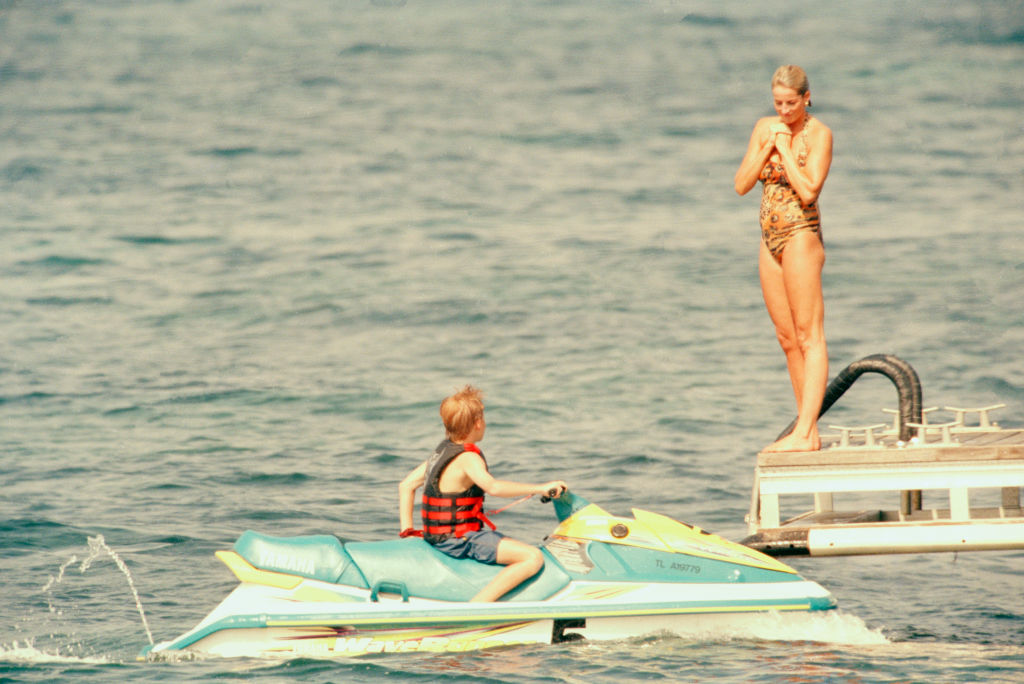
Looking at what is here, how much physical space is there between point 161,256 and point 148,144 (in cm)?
790

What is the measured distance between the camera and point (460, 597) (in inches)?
263

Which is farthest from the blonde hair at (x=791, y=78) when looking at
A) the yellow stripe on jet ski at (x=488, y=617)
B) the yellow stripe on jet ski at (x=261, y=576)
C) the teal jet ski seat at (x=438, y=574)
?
the yellow stripe on jet ski at (x=261, y=576)

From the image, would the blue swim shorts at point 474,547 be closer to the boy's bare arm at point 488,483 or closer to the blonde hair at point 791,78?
the boy's bare arm at point 488,483

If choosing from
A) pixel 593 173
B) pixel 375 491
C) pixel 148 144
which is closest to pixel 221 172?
pixel 148 144

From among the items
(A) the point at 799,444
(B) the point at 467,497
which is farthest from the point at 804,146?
(B) the point at 467,497

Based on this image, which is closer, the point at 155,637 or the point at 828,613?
the point at 828,613

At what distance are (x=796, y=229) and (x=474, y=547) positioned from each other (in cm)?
259

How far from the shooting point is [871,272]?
62.2 ft

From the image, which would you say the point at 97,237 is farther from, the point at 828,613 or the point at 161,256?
the point at 828,613

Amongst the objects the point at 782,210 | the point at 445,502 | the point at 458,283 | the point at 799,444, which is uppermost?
the point at 458,283

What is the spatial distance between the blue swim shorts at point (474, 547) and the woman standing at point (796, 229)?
5.65ft

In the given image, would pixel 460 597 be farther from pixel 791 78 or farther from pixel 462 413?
pixel 791 78

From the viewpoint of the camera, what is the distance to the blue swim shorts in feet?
22.1

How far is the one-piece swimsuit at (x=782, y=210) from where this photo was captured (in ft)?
24.4
